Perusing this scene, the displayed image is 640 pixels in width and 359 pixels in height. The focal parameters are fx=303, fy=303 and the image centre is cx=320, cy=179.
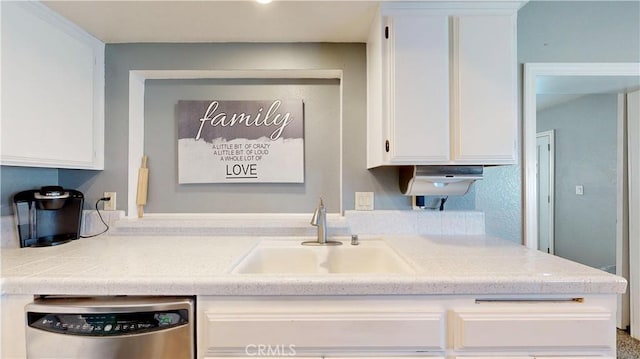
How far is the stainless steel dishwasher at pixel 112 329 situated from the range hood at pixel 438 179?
1.17m

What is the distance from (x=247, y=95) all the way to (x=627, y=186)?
8.91 ft

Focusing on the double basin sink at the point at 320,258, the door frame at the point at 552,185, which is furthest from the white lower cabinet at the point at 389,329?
the door frame at the point at 552,185

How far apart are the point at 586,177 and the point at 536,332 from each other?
321cm

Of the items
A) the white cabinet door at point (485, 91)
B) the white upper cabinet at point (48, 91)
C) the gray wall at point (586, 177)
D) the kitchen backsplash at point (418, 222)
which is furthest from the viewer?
the gray wall at point (586, 177)

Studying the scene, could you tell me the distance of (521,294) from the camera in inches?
Result: 40.4

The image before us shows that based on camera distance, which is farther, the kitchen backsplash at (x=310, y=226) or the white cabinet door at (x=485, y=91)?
the kitchen backsplash at (x=310, y=226)

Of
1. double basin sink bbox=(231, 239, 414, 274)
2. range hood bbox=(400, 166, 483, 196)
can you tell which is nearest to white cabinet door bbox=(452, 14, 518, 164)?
range hood bbox=(400, 166, 483, 196)

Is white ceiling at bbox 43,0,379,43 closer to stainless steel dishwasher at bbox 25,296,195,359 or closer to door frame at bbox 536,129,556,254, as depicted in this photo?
stainless steel dishwasher at bbox 25,296,195,359

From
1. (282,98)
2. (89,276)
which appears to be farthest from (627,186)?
(89,276)

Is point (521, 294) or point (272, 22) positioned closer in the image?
point (521, 294)

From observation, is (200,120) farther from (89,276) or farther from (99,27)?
(89,276)

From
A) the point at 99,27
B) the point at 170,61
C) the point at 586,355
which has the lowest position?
the point at 586,355

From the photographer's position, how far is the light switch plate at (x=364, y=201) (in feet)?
5.81

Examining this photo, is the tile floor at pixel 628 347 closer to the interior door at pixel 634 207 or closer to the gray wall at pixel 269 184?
the interior door at pixel 634 207
